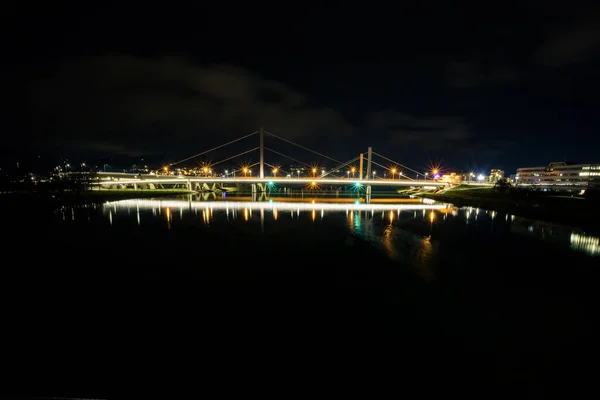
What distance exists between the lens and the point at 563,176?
262 ft

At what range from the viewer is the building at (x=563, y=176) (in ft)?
225

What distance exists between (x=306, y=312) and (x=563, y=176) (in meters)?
108

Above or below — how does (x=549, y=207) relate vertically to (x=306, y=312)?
above

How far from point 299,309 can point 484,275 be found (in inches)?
251

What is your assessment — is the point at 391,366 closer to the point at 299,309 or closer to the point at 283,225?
the point at 299,309

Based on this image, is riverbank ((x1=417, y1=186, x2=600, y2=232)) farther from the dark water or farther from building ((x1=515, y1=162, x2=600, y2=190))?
building ((x1=515, y1=162, x2=600, y2=190))

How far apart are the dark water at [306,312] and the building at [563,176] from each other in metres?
79.7

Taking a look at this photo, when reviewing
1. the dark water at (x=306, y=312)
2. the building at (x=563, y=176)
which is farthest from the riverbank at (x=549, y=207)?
the building at (x=563, y=176)

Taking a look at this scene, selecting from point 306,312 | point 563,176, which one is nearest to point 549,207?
point 306,312

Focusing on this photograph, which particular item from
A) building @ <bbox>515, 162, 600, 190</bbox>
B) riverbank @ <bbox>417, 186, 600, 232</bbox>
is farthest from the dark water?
building @ <bbox>515, 162, 600, 190</bbox>

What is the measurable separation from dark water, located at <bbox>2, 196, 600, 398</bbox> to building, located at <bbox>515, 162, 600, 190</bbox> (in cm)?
7970

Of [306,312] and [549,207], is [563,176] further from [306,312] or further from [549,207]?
[306,312]

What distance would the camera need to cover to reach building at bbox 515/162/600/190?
6869 cm

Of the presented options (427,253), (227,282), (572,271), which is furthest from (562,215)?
(227,282)
